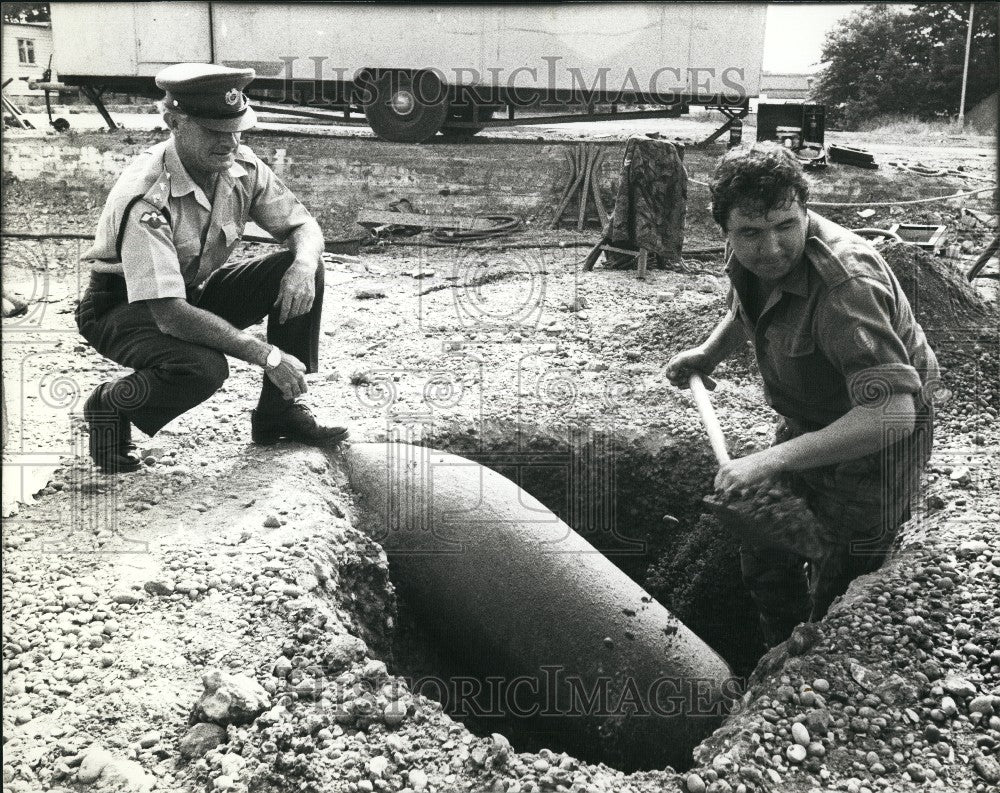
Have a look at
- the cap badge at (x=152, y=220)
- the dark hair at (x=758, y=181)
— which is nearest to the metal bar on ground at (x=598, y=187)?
the cap badge at (x=152, y=220)

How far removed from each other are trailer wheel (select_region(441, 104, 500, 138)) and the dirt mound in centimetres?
686

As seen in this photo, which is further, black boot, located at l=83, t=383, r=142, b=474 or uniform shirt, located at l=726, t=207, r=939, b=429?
black boot, located at l=83, t=383, r=142, b=474

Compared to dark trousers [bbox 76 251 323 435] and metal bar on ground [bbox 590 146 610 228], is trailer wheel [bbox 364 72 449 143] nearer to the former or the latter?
metal bar on ground [bbox 590 146 610 228]

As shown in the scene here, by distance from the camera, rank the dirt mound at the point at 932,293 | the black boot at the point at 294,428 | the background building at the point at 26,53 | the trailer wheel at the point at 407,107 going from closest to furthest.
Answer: the black boot at the point at 294,428
the dirt mound at the point at 932,293
the background building at the point at 26,53
the trailer wheel at the point at 407,107

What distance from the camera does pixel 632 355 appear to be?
17.0 ft

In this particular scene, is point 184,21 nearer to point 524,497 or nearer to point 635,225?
point 635,225

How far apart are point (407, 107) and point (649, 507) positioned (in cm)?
771

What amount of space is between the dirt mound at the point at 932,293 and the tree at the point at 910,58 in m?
1.00

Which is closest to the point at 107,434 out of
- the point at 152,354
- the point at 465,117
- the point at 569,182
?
the point at 152,354

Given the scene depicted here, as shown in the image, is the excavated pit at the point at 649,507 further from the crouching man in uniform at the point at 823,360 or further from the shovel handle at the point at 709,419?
the shovel handle at the point at 709,419

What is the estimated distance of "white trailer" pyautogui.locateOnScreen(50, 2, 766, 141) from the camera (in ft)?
32.2

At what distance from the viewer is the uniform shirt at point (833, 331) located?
228 centimetres

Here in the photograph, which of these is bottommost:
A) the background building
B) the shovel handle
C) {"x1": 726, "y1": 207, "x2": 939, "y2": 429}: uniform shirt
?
the shovel handle

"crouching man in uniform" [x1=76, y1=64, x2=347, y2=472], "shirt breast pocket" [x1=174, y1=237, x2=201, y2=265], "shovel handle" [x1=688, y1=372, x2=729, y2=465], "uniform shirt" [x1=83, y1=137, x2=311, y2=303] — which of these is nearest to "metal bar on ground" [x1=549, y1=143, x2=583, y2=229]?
"crouching man in uniform" [x1=76, y1=64, x2=347, y2=472]
